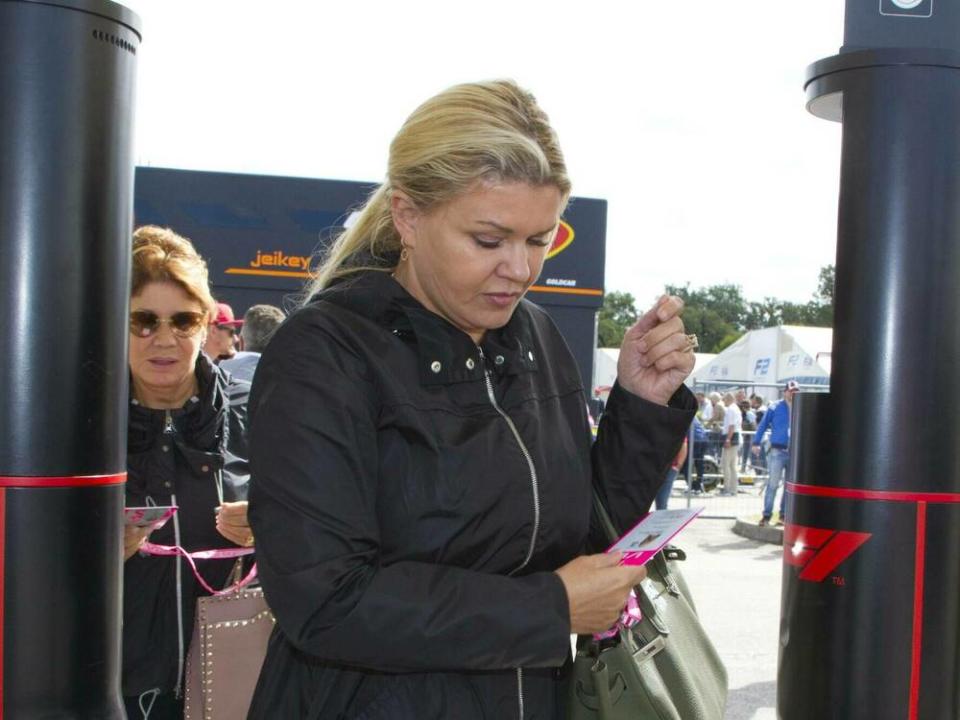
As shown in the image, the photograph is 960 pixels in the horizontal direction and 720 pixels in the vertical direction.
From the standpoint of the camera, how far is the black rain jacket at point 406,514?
59.6 inches

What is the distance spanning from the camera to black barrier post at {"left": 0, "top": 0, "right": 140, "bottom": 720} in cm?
179

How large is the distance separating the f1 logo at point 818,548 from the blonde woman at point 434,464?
42.0 inches

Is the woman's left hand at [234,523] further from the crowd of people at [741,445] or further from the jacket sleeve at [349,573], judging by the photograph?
the crowd of people at [741,445]

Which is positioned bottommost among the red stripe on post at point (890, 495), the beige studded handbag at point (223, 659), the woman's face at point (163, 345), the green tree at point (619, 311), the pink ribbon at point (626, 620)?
the beige studded handbag at point (223, 659)

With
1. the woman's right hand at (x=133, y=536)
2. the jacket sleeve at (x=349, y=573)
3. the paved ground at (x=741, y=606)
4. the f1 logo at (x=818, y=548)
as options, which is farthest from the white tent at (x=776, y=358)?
the jacket sleeve at (x=349, y=573)

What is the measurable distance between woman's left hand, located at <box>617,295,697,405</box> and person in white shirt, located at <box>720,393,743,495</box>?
615 inches

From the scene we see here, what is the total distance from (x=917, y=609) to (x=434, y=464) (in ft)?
5.17

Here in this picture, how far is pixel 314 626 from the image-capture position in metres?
1.51

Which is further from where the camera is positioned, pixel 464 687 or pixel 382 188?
pixel 382 188

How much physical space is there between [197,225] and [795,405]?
9185 mm

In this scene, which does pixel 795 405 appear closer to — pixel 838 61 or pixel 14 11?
pixel 838 61

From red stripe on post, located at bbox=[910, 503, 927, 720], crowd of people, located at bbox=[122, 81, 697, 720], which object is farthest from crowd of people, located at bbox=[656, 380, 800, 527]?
crowd of people, located at bbox=[122, 81, 697, 720]

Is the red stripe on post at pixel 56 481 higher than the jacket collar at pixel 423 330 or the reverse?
the reverse

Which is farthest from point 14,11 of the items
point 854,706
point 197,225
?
point 197,225
